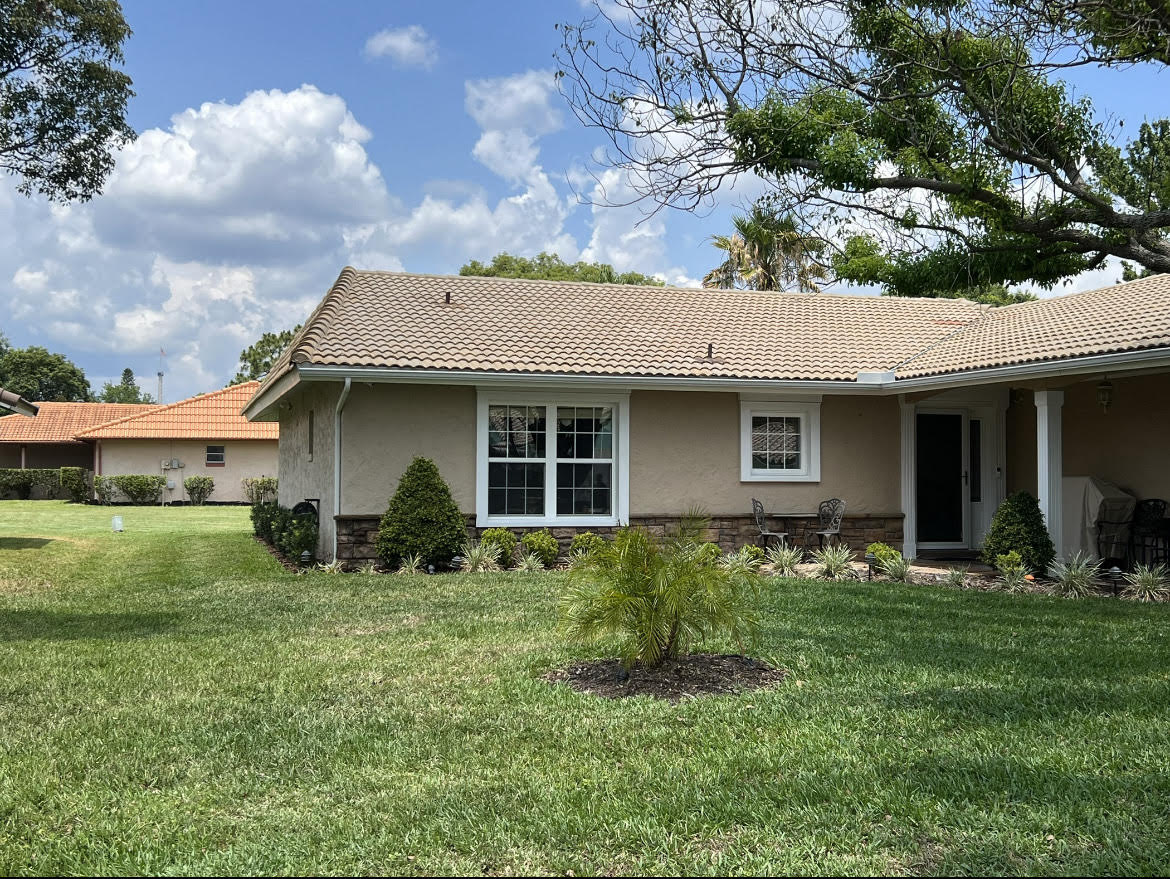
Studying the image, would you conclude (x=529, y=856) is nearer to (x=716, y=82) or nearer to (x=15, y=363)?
(x=716, y=82)

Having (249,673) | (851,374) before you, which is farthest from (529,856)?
(851,374)

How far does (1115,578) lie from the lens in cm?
1141

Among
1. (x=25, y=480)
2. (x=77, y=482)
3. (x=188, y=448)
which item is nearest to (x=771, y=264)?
(x=188, y=448)

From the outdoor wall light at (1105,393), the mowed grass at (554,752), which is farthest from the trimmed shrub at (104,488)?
the outdoor wall light at (1105,393)

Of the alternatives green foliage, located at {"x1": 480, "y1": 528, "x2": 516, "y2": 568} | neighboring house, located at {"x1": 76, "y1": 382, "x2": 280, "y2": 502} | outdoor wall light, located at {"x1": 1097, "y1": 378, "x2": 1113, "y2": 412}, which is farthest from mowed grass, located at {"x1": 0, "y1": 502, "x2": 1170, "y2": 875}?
neighboring house, located at {"x1": 76, "y1": 382, "x2": 280, "y2": 502}

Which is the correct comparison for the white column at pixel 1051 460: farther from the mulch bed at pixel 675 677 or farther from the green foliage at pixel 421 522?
the green foliage at pixel 421 522

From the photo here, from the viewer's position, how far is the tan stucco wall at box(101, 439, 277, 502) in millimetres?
34219

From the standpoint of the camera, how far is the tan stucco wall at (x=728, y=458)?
14102mm

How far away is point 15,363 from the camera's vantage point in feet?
208

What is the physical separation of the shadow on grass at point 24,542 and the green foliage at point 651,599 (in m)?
13.6

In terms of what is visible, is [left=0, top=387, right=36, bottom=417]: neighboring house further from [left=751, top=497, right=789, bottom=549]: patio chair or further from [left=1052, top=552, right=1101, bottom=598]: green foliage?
[left=1052, top=552, right=1101, bottom=598]: green foliage

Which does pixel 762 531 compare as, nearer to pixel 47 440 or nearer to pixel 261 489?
pixel 261 489

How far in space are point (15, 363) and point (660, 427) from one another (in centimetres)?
6384

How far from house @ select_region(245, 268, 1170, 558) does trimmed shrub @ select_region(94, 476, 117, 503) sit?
20501 millimetres
